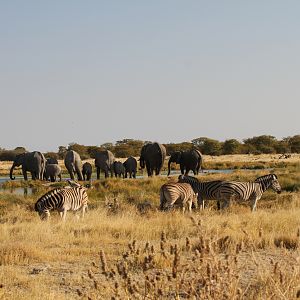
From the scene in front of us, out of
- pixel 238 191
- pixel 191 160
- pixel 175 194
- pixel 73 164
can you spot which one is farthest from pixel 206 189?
pixel 191 160

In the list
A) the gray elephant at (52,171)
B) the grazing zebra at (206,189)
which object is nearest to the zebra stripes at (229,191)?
the grazing zebra at (206,189)

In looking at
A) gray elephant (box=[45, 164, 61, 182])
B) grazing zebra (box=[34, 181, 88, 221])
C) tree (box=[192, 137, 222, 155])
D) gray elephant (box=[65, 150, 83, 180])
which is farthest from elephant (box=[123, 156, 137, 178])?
tree (box=[192, 137, 222, 155])

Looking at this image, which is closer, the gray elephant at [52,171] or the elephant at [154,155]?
the elephant at [154,155]

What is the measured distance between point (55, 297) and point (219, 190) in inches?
397

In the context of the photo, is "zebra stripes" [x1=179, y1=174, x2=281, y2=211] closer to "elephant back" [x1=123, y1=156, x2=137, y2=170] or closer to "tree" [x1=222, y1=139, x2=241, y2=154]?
"elephant back" [x1=123, y1=156, x2=137, y2=170]

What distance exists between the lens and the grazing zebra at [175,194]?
48.6 feet

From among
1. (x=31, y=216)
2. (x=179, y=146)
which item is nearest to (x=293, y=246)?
(x=31, y=216)

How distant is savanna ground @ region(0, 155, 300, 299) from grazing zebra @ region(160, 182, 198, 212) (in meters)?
0.77

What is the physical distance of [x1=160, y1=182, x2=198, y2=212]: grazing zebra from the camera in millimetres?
14820

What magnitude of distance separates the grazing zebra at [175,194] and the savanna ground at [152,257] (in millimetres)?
768

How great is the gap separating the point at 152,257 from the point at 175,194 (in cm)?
1112

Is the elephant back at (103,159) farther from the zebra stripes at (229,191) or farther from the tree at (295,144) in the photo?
the tree at (295,144)

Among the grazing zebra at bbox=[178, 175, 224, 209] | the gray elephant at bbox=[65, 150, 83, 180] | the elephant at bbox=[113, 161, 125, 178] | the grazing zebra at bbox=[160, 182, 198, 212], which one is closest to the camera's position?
the grazing zebra at bbox=[160, 182, 198, 212]

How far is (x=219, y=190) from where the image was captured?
1550cm
